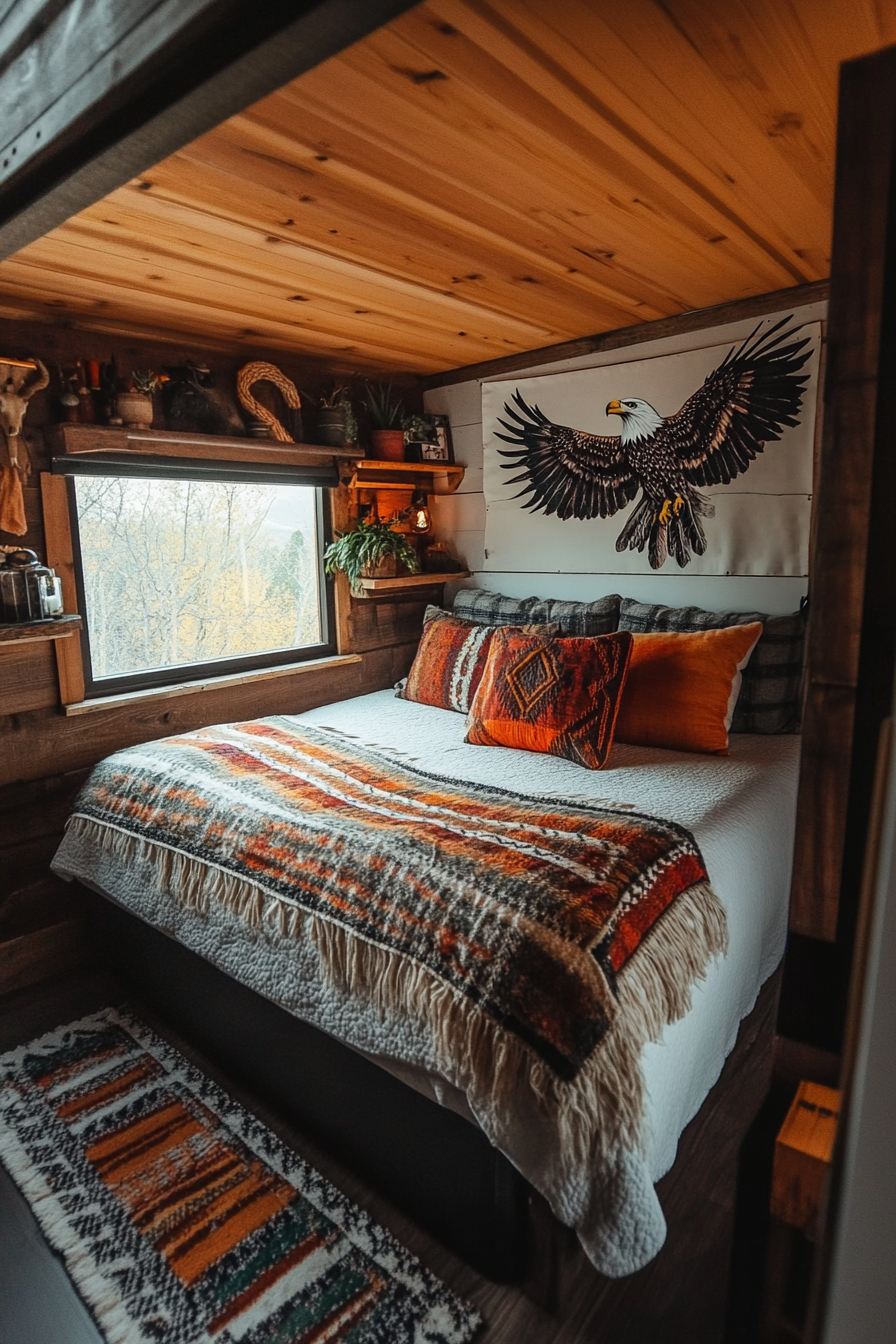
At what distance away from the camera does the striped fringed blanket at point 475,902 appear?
127 centimetres

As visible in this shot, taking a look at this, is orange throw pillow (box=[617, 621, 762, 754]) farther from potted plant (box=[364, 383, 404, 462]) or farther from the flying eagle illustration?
potted plant (box=[364, 383, 404, 462])

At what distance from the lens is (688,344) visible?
9.11 feet

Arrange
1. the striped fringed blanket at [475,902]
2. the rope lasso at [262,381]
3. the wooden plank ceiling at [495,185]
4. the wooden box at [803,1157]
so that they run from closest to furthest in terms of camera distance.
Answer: the wooden box at [803,1157], the wooden plank ceiling at [495,185], the striped fringed blanket at [475,902], the rope lasso at [262,381]

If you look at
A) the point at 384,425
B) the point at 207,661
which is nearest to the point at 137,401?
the point at 207,661

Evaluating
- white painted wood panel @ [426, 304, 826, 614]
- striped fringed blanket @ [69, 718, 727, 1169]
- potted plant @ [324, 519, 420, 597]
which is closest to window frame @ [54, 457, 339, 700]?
potted plant @ [324, 519, 420, 597]

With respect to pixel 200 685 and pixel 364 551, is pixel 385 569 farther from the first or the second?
pixel 200 685

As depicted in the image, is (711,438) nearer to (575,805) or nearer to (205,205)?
(575,805)

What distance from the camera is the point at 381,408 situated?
3.35 metres

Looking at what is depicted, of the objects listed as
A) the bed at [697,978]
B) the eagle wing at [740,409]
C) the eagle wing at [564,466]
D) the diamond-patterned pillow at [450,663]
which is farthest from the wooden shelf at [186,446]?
the eagle wing at [740,409]

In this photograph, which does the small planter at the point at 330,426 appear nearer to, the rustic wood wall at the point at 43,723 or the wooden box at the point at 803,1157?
the rustic wood wall at the point at 43,723

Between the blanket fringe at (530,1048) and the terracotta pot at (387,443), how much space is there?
213 cm

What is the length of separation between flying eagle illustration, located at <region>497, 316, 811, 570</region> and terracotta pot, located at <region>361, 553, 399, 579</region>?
62cm

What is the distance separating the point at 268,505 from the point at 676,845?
2127 millimetres

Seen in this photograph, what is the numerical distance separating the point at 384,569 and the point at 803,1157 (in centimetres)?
278
